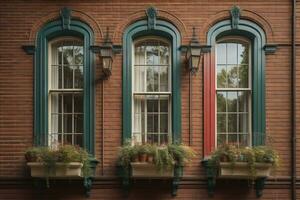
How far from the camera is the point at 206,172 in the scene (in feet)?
36.0

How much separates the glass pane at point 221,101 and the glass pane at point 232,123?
0.19 m

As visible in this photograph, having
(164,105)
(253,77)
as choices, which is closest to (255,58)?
(253,77)

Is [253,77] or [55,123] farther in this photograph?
[55,123]

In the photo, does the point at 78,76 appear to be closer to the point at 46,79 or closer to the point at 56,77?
the point at 56,77

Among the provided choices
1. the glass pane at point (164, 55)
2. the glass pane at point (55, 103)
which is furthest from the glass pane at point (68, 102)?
the glass pane at point (164, 55)

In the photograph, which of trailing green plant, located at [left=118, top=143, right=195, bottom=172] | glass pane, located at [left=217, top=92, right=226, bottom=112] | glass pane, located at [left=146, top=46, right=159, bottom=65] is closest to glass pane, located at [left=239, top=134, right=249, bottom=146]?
glass pane, located at [left=217, top=92, right=226, bottom=112]

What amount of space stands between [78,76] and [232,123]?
3.11 m

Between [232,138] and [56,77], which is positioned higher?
[56,77]

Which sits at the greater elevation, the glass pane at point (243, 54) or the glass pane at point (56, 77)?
the glass pane at point (243, 54)

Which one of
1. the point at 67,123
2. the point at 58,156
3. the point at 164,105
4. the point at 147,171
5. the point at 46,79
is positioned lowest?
the point at 147,171

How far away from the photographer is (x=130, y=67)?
11.3 metres

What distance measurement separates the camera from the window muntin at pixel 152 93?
11391mm

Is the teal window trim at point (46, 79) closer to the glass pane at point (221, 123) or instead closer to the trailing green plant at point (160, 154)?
the trailing green plant at point (160, 154)

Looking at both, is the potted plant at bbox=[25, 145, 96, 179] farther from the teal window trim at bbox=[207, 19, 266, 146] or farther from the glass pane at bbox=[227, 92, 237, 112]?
the teal window trim at bbox=[207, 19, 266, 146]
